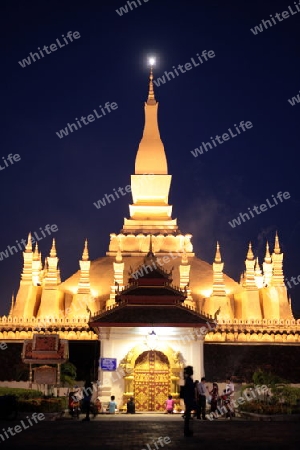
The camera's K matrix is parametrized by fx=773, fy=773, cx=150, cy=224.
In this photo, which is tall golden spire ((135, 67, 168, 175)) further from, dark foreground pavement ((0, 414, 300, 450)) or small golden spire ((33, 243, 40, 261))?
dark foreground pavement ((0, 414, 300, 450))

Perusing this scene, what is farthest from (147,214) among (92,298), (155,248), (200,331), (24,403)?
(24,403)

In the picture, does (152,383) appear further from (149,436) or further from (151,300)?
(149,436)

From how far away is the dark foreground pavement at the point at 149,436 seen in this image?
52.9 feet

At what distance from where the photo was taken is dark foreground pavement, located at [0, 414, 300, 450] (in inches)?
634

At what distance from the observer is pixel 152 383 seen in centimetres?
3284

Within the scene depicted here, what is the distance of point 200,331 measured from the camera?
108 ft

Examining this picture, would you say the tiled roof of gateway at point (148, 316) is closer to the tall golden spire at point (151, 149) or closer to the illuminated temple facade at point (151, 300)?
the illuminated temple facade at point (151, 300)

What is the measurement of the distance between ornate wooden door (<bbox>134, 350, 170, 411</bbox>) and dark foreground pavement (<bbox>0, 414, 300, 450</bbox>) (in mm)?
9894

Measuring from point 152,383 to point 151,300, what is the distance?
3583mm

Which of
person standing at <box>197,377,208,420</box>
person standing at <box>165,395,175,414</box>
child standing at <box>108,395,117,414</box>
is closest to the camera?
person standing at <box>197,377,208,420</box>

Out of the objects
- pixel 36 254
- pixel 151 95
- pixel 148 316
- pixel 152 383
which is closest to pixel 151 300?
pixel 148 316

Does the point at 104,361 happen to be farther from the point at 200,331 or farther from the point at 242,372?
the point at 242,372

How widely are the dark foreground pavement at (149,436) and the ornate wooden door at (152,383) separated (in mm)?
9894

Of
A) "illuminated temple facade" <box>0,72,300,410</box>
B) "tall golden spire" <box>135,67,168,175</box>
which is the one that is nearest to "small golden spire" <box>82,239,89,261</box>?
"illuminated temple facade" <box>0,72,300,410</box>
